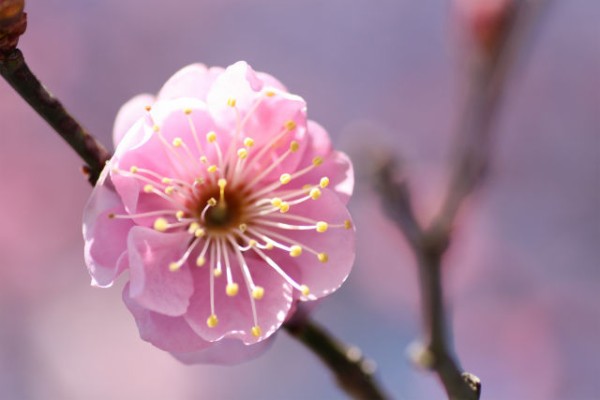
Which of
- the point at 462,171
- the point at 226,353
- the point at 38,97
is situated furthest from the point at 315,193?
the point at 462,171

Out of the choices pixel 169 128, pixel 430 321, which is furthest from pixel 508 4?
pixel 169 128

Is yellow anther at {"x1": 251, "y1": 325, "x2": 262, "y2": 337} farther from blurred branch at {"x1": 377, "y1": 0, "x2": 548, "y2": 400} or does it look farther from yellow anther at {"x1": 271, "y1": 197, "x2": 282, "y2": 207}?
blurred branch at {"x1": 377, "y1": 0, "x2": 548, "y2": 400}

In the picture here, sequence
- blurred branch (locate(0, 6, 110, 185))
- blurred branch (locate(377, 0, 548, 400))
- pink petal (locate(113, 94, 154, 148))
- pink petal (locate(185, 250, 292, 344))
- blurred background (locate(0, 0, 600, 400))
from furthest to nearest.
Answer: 1. blurred background (locate(0, 0, 600, 400))
2. blurred branch (locate(377, 0, 548, 400))
3. pink petal (locate(113, 94, 154, 148))
4. pink petal (locate(185, 250, 292, 344))
5. blurred branch (locate(0, 6, 110, 185))

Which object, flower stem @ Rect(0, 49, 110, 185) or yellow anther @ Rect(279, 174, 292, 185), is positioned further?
yellow anther @ Rect(279, 174, 292, 185)

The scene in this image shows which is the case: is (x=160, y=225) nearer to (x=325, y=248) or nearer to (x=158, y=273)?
(x=158, y=273)

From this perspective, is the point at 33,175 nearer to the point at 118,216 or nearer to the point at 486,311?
the point at 486,311

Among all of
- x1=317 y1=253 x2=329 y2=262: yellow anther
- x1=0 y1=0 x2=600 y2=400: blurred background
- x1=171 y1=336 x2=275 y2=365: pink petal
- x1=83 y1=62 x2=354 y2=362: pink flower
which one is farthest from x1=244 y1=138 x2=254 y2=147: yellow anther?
x1=0 y1=0 x2=600 y2=400: blurred background
